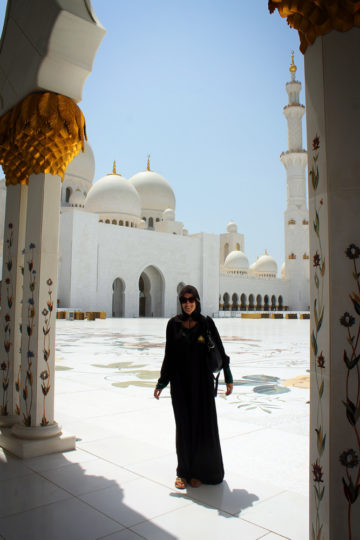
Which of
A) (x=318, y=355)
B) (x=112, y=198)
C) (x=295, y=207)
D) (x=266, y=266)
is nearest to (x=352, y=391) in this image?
(x=318, y=355)

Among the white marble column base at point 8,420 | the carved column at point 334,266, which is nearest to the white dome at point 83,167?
the white marble column base at point 8,420

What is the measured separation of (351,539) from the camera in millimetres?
1087

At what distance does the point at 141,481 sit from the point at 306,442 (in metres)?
1.01

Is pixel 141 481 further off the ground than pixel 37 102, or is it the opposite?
pixel 37 102

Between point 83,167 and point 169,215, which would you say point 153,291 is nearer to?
point 169,215

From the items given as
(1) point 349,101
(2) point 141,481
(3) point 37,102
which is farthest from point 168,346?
(3) point 37,102

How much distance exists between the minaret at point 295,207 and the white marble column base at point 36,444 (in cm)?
2604

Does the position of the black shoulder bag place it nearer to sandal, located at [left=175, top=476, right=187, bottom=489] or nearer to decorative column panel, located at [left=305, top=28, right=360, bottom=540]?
sandal, located at [left=175, top=476, right=187, bottom=489]

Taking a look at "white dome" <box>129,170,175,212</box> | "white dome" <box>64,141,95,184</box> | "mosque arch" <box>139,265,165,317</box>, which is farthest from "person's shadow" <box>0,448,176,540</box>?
"white dome" <box>129,170,175,212</box>

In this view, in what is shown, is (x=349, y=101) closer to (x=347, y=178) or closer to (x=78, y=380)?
(x=347, y=178)

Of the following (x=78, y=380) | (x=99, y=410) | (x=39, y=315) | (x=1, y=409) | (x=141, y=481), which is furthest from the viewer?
(x=78, y=380)

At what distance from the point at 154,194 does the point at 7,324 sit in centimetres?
2556

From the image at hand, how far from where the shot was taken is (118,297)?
21.6 meters

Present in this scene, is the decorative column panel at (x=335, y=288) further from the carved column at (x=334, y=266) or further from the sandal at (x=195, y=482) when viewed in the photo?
the sandal at (x=195, y=482)
